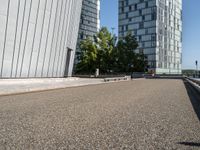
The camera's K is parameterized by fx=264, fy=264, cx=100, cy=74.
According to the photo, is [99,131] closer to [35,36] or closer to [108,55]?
[35,36]

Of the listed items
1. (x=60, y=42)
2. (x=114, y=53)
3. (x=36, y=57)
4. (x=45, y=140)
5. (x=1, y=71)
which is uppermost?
(x=114, y=53)

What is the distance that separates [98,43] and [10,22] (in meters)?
39.5

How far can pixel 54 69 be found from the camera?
92.3ft

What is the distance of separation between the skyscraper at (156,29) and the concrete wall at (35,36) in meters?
56.2

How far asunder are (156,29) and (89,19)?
110 ft

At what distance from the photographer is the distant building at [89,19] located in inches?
4076

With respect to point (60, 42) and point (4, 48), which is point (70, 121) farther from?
point (60, 42)

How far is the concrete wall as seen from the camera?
68.1ft

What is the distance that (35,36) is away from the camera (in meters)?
23.8

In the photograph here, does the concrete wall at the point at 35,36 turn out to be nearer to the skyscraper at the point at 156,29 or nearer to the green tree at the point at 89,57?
the green tree at the point at 89,57

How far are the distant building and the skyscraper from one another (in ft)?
51.4

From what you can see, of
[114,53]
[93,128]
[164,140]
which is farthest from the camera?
[114,53]

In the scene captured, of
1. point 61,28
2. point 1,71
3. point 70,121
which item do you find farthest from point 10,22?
point 70,121

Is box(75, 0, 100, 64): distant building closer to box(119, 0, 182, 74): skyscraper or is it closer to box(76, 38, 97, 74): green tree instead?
box(119, 0, 182, 74): skyscraper
